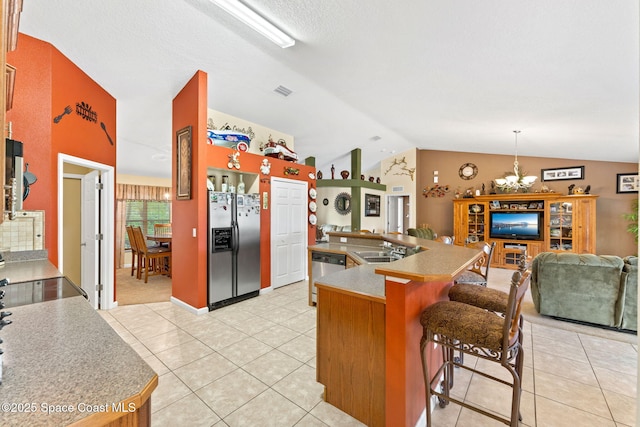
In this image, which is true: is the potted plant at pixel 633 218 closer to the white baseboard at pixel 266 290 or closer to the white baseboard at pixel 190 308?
the white baseboard at pixel 266 290

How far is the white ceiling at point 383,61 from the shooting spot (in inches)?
80.8

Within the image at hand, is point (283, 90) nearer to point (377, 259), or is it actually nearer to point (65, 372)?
point (377, 259)

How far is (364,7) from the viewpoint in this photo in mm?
2084

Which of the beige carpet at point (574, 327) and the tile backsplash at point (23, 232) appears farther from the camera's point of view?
the beige carpet at point (574, 327)

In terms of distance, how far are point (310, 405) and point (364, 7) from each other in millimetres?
2905

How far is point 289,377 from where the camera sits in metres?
2.17

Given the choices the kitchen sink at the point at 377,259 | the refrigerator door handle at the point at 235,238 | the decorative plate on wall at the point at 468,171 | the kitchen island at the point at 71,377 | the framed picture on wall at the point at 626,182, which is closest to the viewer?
the kitchen island at the point at 71,377

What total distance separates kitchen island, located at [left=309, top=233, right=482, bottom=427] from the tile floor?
0.73 feet

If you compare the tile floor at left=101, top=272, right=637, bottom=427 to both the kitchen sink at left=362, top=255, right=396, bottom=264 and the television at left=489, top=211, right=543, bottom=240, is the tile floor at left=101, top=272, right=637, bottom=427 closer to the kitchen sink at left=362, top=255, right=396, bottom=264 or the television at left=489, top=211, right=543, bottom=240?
the kitchen sink at left=362, top=255, right=396, bottom=264

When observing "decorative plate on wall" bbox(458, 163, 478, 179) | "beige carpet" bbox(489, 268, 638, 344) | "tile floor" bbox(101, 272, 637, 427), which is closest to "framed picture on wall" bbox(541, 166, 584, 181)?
"decorative plate on wall" bbox(458, 163, 478, 179)

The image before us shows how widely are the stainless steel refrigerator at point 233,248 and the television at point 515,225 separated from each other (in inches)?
226

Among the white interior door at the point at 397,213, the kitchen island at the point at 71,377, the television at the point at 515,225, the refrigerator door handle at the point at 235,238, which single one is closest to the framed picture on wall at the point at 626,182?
the television at the point at 515,225

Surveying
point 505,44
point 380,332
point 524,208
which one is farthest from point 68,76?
point 524,208

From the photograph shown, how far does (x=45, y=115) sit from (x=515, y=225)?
825cm
